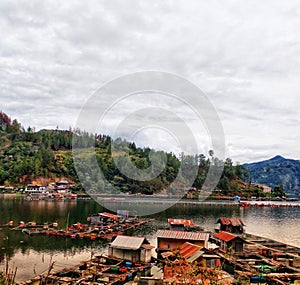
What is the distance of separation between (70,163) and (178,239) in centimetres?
7943

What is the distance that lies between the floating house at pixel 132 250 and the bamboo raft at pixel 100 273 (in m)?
0.46

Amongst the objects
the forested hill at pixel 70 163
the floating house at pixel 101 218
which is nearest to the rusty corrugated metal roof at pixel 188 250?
the floating house at pixel 101 218

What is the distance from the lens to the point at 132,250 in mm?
22750

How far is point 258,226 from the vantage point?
150ft

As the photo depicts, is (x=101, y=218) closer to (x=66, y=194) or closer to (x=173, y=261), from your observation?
(x=173, y=261)

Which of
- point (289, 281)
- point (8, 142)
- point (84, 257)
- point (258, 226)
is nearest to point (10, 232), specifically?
point (84, 257)

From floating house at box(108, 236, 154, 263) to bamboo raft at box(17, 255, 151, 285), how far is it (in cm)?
46

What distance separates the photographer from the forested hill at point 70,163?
91.2 meters

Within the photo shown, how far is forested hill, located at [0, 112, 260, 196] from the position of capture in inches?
3590

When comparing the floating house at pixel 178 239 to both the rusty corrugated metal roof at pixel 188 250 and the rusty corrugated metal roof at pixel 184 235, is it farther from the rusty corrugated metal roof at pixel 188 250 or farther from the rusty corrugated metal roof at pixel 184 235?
the rusty corrugated metal roof at pixel 188 250

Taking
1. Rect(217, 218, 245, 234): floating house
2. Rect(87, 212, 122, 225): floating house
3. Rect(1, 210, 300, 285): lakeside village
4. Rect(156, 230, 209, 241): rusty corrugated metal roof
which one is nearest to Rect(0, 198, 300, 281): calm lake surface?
Rect(1, 210, 300, 285): lakeside village

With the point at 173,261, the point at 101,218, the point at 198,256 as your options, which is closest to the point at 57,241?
the point at 101,218

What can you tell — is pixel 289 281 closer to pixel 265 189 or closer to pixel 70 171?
pixel 70 171

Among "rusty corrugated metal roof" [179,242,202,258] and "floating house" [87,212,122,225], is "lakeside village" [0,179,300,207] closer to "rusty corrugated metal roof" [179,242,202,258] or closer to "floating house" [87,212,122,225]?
"floating house" [87,212,122,225]
